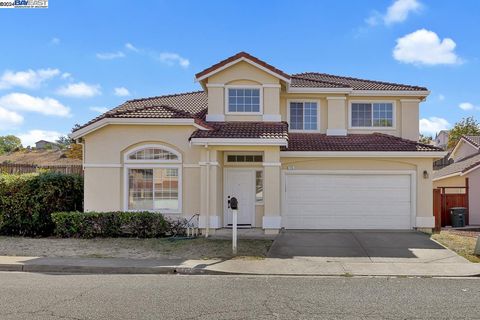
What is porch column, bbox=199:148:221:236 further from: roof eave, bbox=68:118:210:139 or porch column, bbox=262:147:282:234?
porch column, bbox=262:147:282:234

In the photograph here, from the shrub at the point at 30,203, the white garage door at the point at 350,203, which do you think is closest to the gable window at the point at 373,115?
the white garage door at the point at 350,203

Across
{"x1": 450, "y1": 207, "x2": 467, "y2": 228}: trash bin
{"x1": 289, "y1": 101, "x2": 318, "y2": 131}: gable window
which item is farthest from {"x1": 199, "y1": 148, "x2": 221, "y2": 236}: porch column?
{"x1": 450, "y1": 207, "x2": 467, "y2": 228}: trash bin

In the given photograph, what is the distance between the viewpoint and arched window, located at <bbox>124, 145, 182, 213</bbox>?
14859 mm

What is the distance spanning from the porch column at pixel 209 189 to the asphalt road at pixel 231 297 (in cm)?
516

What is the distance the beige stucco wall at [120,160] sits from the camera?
48.5 ft

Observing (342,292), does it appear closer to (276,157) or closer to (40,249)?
(276,157)

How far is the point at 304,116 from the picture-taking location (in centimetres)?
1805

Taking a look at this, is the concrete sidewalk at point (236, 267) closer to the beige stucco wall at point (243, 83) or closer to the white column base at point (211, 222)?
the white column base at point (211, 222)

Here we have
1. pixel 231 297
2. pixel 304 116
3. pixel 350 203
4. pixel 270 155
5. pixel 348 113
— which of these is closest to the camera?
pixel 231 297

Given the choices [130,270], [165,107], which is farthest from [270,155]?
[130,270]

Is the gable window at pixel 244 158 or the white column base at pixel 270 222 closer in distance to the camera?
the white column base at pixel 270 222

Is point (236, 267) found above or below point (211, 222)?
below

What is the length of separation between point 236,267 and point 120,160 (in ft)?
22.4

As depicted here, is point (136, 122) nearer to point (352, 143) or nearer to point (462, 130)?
point (352, 143)
